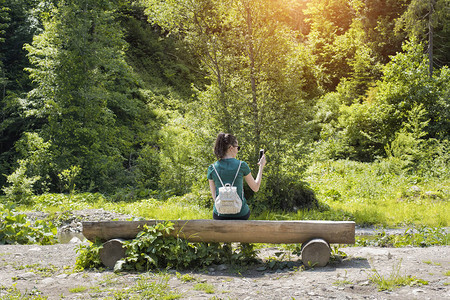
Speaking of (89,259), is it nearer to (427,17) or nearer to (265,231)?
(265,231)

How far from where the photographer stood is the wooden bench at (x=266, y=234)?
546cm

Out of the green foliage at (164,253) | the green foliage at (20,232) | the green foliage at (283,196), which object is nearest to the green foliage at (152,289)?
the green foliage at (164,253)

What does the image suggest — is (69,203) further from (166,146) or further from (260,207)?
(260,207)

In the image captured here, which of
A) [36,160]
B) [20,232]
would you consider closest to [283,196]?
[20,232]

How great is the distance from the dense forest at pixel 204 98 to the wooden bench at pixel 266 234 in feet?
20.7

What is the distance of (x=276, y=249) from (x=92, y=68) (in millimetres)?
16252

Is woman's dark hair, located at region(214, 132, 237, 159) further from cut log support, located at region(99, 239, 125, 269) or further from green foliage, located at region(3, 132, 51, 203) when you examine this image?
green foliage, located at region(3, 132, 51, 203)

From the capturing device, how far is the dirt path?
4340 millimetres

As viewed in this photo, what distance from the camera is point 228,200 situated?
17.8 ft

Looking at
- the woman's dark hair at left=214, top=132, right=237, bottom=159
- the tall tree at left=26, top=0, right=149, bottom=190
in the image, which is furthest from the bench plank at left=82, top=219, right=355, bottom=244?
the tall tree at left=26, top=0, right=149, bottom=190

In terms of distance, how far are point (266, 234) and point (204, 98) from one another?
7585 millimetres

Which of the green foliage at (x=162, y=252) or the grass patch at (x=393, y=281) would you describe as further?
the green foliage at (x=162, y=252)

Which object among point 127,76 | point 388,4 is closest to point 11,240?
point 127,76

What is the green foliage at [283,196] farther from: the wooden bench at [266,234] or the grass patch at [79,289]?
the grass patch at [79,289]
